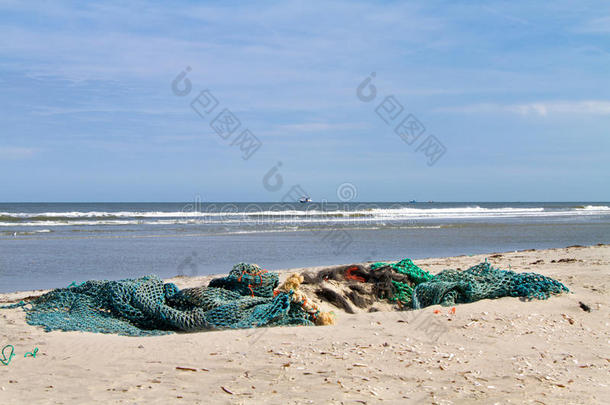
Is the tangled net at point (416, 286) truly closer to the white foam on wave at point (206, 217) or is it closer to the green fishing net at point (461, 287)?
the green fishing net at point (461, 287)

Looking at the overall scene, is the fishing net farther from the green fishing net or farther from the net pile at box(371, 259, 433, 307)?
A: the net pile at box(371, 259, 433, 307)

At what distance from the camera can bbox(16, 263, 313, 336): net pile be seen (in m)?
5.63

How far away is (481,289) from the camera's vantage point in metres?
6.68

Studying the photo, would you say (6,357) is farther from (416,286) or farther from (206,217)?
(206,217)

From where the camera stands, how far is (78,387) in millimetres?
3969

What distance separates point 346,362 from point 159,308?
2.38 metres

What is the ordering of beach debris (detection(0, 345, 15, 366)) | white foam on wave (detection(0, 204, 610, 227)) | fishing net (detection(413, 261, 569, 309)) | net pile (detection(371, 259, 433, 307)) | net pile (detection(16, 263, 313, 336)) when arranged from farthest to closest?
white foam on wave (detection(0, 204, 610, 227)), net pile (detection(371, 259, 433, 307)), fishing net (detection(413, 261, 569, 309)), net pile (detection(16, 263, 313, 336)), beach debris (detection(0, 345, 15, 366))

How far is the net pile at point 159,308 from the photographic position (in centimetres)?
563

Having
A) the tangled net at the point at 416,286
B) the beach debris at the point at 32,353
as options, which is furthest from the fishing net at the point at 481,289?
the beach debris at the point at 32,353

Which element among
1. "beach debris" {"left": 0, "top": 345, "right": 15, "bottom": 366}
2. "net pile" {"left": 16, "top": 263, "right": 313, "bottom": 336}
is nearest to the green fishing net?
"net pile" {"left": 16, "top": 263, "right": 313, "bottom": 336}

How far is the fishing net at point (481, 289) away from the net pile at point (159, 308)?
5.65 feet

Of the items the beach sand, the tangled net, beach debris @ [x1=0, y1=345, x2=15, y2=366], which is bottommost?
beach debris @ [x1=0, y1=345, x2=15, y2=366]

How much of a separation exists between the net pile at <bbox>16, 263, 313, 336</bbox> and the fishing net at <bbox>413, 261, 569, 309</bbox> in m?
1.72

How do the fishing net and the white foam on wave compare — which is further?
the white foam on wave
